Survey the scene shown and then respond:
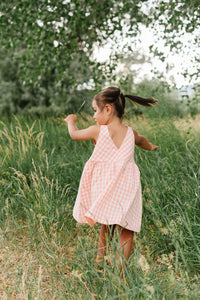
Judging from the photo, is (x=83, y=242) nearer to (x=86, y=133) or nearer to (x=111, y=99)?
(x=86, y=133)

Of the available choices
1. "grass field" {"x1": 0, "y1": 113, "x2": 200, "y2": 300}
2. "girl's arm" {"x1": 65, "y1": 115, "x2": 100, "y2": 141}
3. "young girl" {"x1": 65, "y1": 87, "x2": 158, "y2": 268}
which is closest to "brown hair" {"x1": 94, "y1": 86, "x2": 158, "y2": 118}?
"young girl" {"x1": 65, "y1": 87, "x2": 158, "y2": 268}

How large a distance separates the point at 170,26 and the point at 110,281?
431 centimetres

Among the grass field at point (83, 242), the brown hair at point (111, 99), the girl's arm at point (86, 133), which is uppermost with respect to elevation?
the brown hair at point (111, 99)

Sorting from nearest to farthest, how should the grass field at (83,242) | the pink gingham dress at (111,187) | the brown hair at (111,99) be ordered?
the grass field at (83,242) < the pink gingham dress at (111,187) < the brown hair at (111,99)

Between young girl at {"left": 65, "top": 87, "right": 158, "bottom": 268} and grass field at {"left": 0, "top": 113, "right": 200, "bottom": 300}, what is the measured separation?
0.15m

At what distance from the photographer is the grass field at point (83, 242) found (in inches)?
65.4

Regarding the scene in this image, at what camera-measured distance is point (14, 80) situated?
1456 cm

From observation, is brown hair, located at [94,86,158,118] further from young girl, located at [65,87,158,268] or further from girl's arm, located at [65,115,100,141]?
girl's arm, located at [65,115,100,141]

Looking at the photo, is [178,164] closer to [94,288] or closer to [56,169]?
[56,169]

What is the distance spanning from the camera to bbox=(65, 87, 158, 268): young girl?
2.01 metres

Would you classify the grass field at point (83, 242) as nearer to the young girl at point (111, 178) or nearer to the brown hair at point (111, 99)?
the young girl at point (111, 178)

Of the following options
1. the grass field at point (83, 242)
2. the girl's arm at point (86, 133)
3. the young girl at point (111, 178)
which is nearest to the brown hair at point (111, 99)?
the young girl at point (111, 178)

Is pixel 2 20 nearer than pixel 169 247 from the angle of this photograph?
No

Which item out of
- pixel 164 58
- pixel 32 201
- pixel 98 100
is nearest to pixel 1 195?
pixel 32 201
